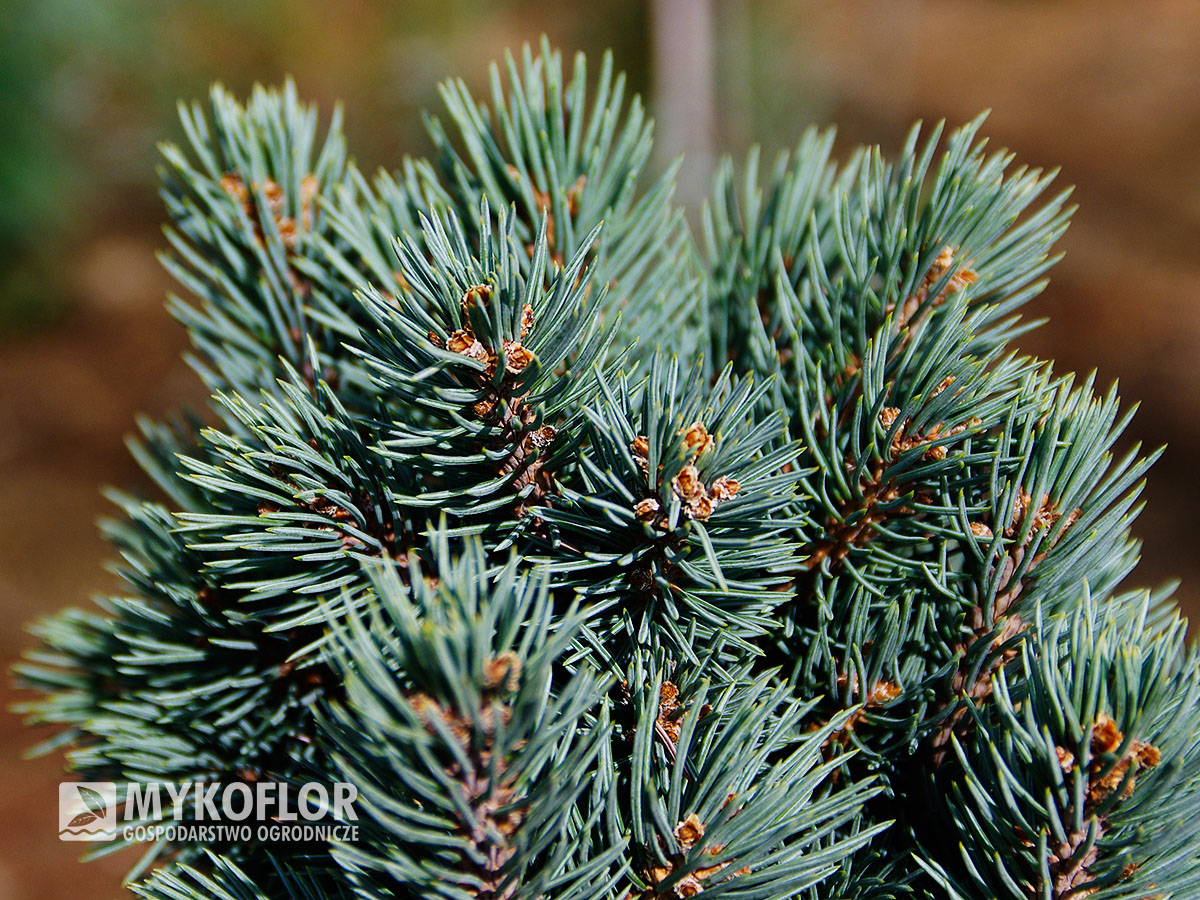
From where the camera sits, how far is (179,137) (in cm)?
292

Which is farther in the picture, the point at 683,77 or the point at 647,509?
the point at 683,77

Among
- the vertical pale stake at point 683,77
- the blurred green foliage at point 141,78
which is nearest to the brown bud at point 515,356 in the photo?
the vertical pale stake at point 683,77

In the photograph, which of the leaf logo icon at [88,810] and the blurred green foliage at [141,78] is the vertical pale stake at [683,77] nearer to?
the blurred green foliage at [141,78]

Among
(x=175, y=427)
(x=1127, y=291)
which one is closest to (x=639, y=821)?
(x=175, y=427)

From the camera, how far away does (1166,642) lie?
13.9 inches

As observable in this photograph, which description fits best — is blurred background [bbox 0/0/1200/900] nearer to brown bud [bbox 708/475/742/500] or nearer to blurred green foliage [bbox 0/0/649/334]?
blurred green foliage [bbox 0/0/649/334]

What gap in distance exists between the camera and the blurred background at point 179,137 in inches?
84.2

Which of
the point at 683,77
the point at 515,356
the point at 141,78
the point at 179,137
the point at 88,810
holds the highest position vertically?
the point at 141,78

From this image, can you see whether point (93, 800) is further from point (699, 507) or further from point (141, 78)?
point (141, 78)

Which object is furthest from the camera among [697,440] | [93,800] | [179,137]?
[179,137]

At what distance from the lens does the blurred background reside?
7.02 ft

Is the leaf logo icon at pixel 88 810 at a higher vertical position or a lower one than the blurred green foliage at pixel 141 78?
lower

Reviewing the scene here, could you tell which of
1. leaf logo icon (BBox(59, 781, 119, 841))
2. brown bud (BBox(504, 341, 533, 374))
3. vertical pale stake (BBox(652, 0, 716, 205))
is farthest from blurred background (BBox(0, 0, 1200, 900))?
brown bud (BBox(504, 341, 533, 374))

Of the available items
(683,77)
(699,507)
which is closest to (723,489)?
(699,507)
